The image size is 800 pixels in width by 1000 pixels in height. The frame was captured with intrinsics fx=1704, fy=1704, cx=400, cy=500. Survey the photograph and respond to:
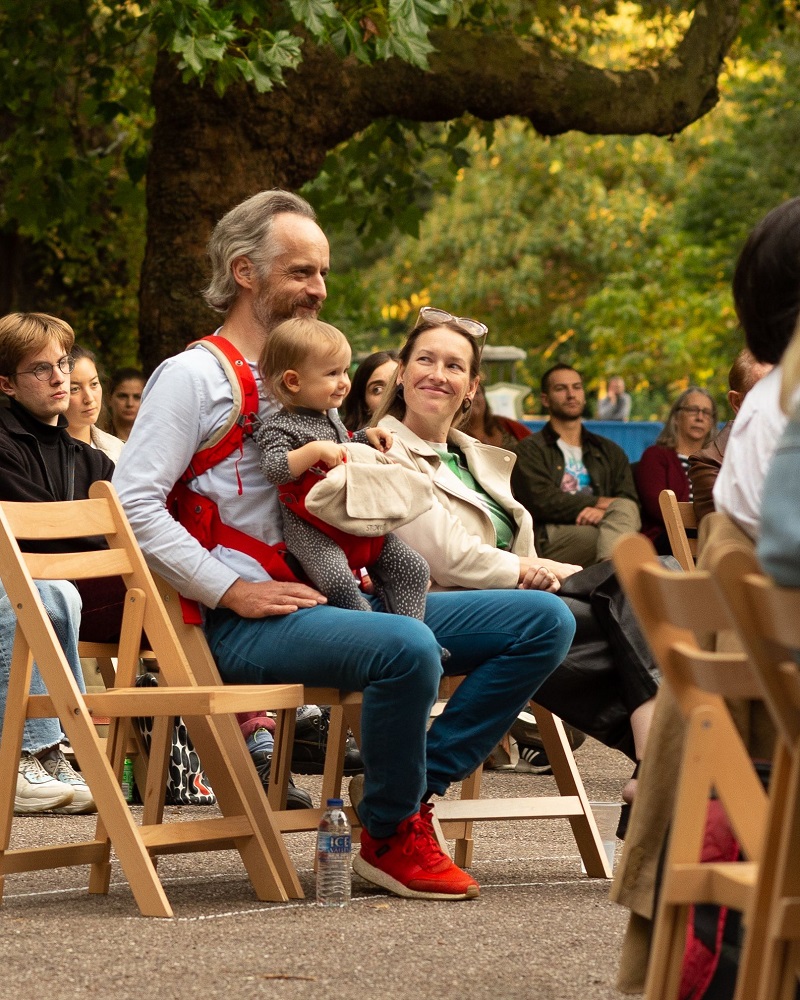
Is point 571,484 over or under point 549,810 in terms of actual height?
over

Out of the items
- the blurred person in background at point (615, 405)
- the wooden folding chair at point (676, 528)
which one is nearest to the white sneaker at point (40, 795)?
the wooden folding chair at point (676, 528)

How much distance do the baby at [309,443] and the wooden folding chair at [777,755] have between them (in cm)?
237

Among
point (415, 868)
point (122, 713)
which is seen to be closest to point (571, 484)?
point (415, 868)

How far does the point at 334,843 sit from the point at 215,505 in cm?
103

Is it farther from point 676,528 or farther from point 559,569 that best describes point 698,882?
point 676,528

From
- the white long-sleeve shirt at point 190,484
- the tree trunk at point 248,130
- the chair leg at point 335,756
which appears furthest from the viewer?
the tree trunk at point 248,130

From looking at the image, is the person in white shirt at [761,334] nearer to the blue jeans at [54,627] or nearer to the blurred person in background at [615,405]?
the blue jeans at [54,627]

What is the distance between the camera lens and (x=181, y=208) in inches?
392

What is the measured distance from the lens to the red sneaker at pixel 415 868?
4863 millimetres

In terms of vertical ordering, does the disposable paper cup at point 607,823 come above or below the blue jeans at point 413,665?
below

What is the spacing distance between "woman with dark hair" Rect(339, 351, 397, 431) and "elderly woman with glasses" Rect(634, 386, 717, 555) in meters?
3.21

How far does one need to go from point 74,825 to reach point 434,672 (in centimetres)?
224

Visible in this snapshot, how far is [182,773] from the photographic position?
7.04m

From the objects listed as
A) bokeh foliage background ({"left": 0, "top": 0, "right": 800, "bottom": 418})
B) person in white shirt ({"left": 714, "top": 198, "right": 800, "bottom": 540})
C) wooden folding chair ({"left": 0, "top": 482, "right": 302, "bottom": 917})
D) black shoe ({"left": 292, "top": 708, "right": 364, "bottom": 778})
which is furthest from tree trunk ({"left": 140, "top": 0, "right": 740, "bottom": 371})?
person in white shirt ({"left": 714, "top": 198, "right": 800, "bottom": 540})
